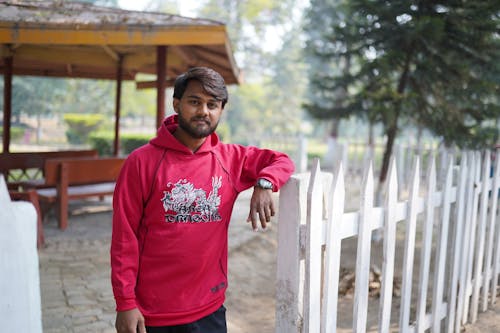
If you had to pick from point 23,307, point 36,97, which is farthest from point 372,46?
point 36,97

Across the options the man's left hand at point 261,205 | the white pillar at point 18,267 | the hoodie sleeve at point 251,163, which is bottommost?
the white pillar at point 18,267

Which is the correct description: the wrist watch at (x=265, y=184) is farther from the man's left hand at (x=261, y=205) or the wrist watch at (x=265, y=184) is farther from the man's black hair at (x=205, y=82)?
the man's black hair at (x=205, y=82)

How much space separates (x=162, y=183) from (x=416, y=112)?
18.8 ft

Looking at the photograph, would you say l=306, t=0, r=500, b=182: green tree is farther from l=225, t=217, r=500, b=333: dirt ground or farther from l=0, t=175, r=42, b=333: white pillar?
l=0, t=175, r=42, b=333: white pillar

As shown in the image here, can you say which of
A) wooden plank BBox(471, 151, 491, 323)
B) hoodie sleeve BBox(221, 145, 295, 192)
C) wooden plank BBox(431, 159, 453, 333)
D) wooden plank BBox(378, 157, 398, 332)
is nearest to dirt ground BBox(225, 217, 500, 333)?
wooden plank BBox(471, 151, 491, 323)

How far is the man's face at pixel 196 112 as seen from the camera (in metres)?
1.93

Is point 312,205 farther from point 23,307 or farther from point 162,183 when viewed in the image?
point 23,307

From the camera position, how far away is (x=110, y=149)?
1739 cm

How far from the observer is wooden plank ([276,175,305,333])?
194 centimetres

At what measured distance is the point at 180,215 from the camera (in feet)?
6.19

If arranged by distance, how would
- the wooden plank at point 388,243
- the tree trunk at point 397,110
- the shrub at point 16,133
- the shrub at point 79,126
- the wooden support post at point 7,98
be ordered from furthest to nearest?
1. the shrub at point 79,126
2. the shrub at point 16,133
3. the wooden support post at point 7,98
4. the tree trunk at point 397,110
5. the wooden plank at point 388,243

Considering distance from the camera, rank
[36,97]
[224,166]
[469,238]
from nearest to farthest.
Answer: [224,166] < [469,238] < [36,97]

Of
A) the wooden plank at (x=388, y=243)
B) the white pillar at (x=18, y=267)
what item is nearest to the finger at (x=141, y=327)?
the white pillar at (x=18, y=267)

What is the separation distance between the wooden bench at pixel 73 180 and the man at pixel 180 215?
481 centimetres
